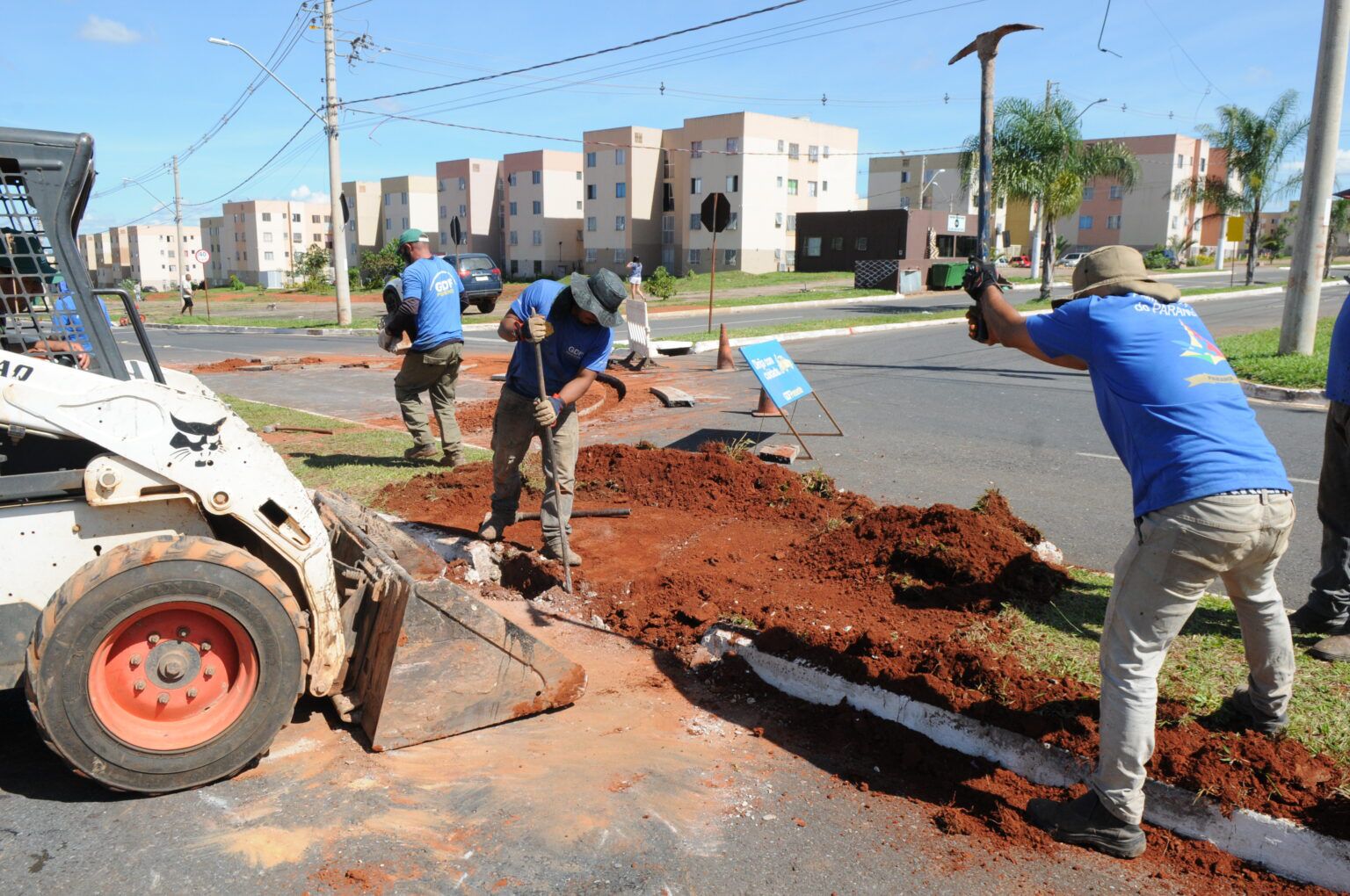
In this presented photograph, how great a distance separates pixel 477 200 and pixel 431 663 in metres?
83.4

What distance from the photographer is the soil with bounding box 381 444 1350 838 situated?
356cm

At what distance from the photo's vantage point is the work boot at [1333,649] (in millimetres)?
4324

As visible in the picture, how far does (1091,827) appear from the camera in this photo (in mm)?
3262

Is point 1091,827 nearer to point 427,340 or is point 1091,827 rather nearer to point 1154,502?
point 1154,502

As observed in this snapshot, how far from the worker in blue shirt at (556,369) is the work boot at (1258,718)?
3.59m

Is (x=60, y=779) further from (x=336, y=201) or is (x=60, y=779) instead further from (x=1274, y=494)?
(x=336, y=201)

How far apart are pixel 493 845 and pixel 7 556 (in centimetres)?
194

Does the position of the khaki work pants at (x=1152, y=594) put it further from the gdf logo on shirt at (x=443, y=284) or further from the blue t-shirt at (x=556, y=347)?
the gdf logo on shirt at (x=443, y=284)

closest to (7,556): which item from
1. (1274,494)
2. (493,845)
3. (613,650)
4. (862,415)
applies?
(493,845)

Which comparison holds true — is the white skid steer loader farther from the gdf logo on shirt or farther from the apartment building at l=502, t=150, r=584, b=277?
the apartment building at l=502, t=150, r=584, b=277

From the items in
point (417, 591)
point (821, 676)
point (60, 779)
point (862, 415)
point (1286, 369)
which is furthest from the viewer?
point (1286, 369)

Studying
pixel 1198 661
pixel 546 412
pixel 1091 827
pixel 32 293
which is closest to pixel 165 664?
pixel 32 293

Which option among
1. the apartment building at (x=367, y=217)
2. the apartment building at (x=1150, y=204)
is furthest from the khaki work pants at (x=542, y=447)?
the apartment building at (x=367, y=217)

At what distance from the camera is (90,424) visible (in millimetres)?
3271
